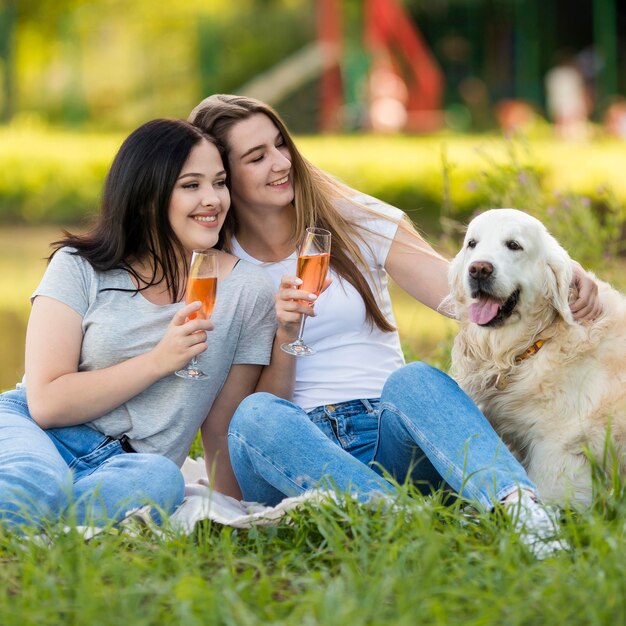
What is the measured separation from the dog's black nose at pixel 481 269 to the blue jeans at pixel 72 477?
44.0 inches

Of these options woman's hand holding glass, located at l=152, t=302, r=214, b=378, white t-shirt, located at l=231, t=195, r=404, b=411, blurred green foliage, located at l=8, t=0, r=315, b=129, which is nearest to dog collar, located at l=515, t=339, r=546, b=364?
white t-shirt, located at l=231, t=195, r=404, b=411

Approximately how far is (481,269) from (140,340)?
1.14m

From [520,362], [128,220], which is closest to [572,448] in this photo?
[520,362]

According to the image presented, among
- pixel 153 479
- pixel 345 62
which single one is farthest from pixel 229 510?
pixel 345 62

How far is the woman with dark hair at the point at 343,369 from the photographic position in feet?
10.1

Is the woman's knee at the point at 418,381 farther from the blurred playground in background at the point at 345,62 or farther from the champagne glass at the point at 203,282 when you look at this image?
the blurred playground in background at the point at 345,62

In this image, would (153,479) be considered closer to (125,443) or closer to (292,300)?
(125,443)

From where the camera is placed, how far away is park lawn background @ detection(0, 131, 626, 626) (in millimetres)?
2371

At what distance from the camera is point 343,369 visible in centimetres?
366

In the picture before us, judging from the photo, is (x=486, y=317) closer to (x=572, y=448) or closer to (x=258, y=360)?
(x=572, y=448)

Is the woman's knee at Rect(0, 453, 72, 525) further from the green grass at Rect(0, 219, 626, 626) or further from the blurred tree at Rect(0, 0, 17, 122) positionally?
the blurred tree at Rect(0, 0, 17, 122)

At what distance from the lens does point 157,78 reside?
2294cm

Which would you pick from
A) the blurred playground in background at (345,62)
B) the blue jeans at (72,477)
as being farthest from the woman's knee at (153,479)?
the blurred playground in background at (345,62)

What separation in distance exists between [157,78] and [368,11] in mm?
5343
